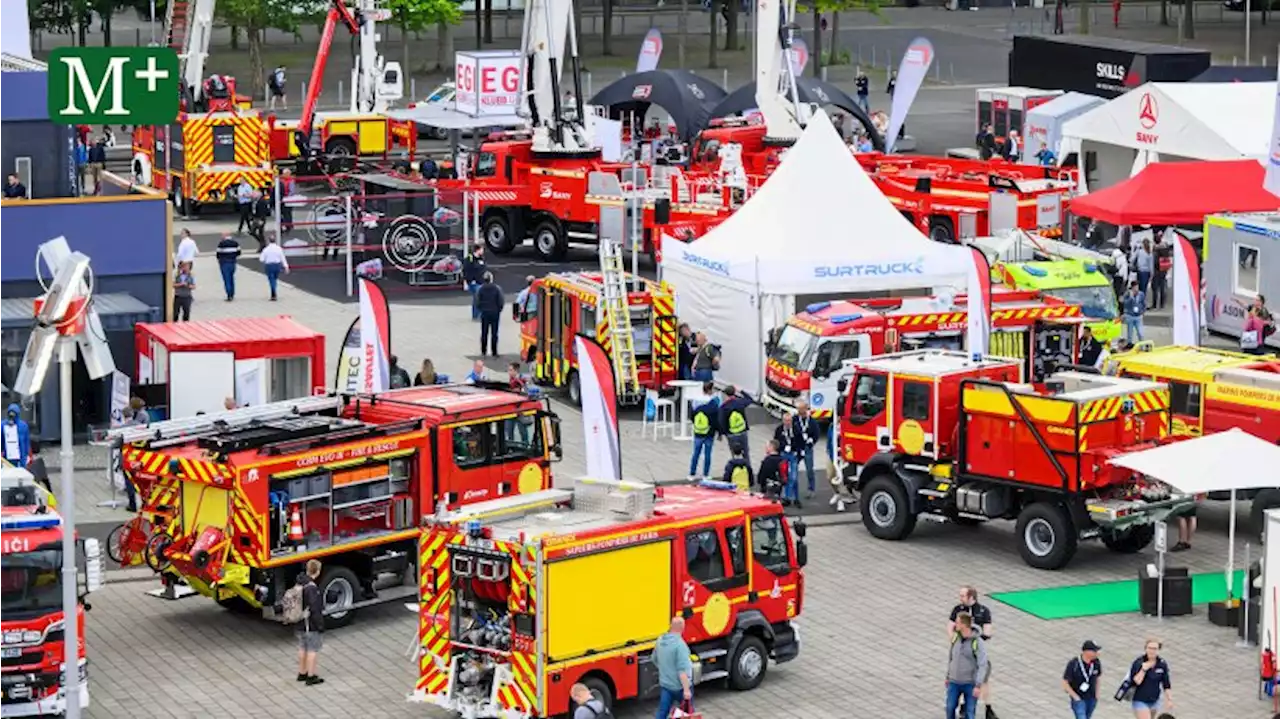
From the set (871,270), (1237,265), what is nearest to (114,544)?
(871,270)

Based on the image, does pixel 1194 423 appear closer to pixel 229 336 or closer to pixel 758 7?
pixel 229 336

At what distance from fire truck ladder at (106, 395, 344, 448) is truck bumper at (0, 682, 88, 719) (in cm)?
420

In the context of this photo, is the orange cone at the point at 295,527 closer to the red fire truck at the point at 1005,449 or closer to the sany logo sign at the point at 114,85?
the sany logo sign at the point at 114,85

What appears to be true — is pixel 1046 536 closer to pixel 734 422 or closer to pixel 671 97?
pixel 734 422

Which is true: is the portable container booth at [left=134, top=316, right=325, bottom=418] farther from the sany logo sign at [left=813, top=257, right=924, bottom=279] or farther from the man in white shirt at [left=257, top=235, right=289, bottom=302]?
the man in white shirt at [left=257, top=235, right=289, bottom=302]

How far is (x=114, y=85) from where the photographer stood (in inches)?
944

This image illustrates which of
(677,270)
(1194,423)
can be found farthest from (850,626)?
(677,270)

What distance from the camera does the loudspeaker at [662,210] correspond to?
48469 mm

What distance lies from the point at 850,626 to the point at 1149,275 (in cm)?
2083

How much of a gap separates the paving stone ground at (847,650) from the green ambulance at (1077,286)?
29.4 ft

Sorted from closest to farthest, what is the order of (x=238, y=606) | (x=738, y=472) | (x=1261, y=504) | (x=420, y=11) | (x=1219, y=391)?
(x=238, y=606) → (x=1261, y=504) → (x=1219, y=391) → (x=738, y=472) → (x=420, y=11)

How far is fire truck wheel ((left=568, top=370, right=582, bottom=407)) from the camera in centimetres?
3856

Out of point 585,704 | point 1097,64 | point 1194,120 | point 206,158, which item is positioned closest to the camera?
point 585,704

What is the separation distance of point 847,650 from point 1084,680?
4.14 metres
